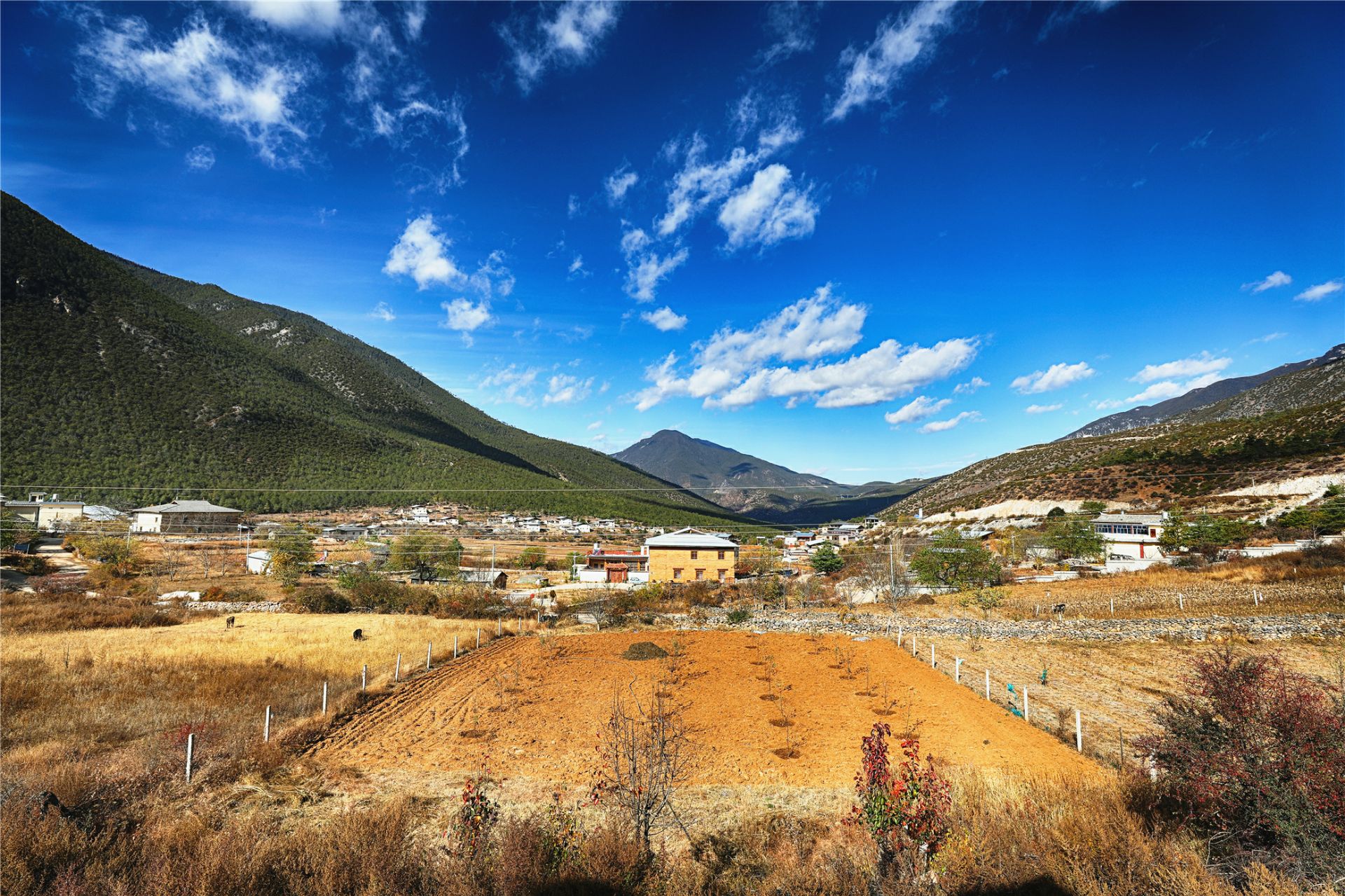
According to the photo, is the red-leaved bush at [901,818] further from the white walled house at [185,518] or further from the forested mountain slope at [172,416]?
the white walled house at [185,518]

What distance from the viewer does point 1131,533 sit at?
4897 centimetres

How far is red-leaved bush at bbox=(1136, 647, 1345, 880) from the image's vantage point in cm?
413

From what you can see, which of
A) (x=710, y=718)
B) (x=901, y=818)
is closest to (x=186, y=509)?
(x=710, y=718)

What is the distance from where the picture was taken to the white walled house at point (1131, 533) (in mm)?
41906

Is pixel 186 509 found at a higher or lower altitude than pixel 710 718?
higher

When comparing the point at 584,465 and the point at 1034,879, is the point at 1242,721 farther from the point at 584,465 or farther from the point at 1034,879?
the point at 584,465

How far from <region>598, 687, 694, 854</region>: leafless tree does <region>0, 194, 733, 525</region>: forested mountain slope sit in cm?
4557

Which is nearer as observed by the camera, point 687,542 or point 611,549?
point 687,542

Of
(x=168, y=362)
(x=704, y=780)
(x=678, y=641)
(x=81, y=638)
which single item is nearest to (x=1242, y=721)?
(x=704, y=780)

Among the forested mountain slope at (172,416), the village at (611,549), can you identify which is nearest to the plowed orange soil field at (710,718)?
the village at (611,549)

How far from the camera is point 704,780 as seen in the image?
879 centimetres

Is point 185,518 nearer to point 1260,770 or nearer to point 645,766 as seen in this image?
point 645,766

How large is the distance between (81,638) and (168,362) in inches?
2248

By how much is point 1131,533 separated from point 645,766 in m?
60.0
